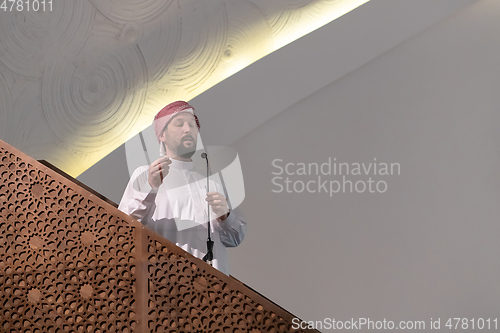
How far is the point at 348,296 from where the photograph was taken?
2861 millimetres

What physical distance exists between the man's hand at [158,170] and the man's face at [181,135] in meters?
0.36

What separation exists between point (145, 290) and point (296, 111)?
2.14 meters

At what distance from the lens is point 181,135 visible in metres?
1.83

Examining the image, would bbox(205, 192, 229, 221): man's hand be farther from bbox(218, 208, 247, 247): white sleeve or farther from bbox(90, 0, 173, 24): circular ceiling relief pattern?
bbox(90, 0, 173, 24): circular ceiling relief pattern

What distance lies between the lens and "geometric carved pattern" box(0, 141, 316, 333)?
1.16 m

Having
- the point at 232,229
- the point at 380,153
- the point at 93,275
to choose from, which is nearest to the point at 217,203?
the point at 232,229

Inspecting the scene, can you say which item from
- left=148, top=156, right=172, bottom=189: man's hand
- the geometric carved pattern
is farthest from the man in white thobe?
the geometric carved pattern

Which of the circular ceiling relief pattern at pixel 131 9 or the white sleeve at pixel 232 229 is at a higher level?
the circular ceiling relief pattern at pixel 131 9

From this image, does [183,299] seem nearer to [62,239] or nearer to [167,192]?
[62,239]

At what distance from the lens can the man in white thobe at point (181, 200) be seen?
1.58 m

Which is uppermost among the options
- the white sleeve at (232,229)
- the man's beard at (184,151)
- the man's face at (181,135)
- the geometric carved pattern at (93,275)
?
the man's face at (181,135)

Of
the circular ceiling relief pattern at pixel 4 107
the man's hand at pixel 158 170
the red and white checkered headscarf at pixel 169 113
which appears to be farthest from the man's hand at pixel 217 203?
the circular ceiling relief pattern at pixel 4 107

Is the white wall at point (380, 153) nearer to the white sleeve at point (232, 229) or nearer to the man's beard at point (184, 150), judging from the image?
the man's beard at point (184, 150)

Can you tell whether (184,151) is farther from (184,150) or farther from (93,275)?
(93,275)
